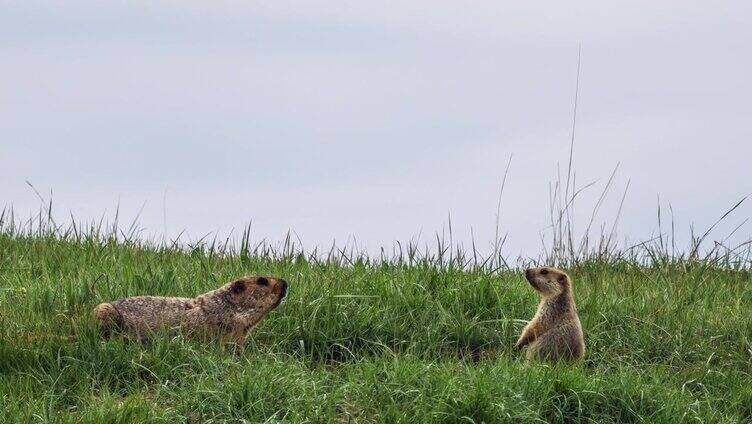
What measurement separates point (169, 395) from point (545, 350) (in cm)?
242

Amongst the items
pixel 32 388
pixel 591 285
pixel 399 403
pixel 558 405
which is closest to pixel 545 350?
pixel 558 405

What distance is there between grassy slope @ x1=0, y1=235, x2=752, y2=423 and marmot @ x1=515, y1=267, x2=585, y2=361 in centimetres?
23

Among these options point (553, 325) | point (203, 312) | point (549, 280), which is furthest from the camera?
point (549, 280)

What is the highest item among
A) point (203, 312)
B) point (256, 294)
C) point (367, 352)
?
point (256, 294)

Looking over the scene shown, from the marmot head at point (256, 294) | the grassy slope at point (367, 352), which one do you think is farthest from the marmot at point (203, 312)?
the grassy slope at point (367, 352)

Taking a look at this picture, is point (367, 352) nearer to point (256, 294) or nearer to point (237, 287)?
point (256, 294)

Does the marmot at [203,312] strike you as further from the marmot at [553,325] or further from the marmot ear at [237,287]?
the marmot at [553,325]

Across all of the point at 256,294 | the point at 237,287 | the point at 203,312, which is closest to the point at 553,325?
the point at 256,294

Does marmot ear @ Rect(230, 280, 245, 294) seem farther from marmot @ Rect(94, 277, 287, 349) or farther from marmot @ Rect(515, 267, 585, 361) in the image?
marmot @ Rect(515, 267, 585, 361)

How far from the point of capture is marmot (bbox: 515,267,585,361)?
8133mm

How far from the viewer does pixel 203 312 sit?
8.10m

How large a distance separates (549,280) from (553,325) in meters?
0.45

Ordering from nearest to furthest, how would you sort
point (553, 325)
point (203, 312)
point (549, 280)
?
point (203, 312) → point (553, 325) → point (549, 280)

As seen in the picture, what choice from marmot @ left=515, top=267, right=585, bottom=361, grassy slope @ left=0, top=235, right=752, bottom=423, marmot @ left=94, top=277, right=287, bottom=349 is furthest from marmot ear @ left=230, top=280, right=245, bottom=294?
marmot @ left=515, top=267, right=585, bottom=361
